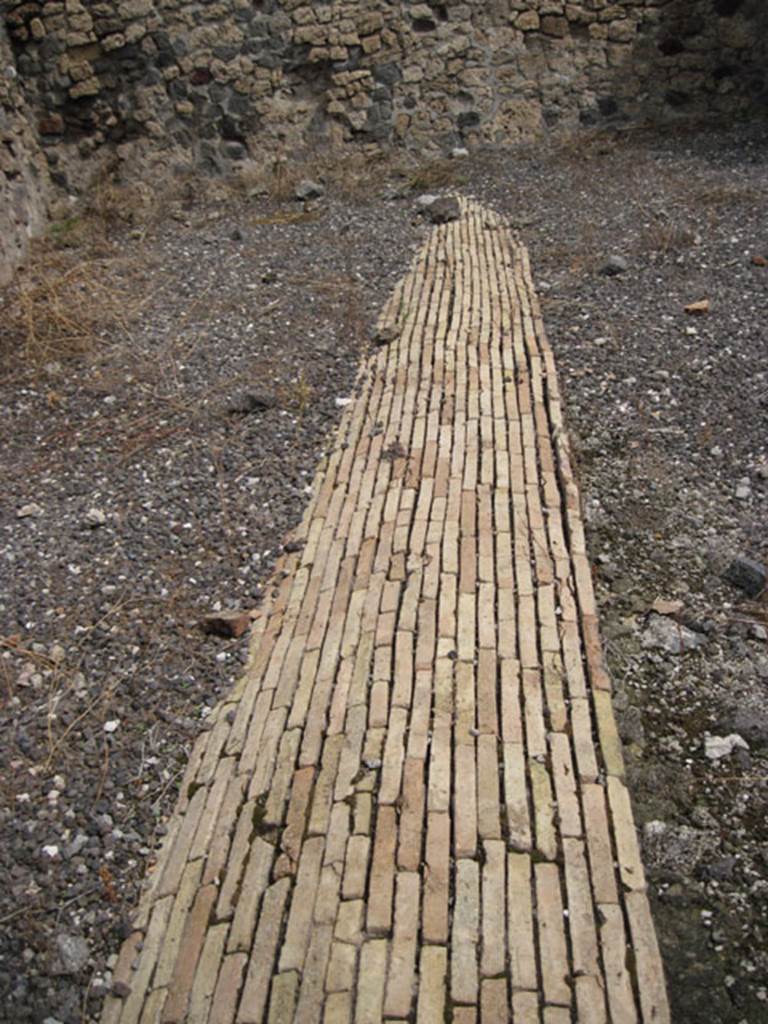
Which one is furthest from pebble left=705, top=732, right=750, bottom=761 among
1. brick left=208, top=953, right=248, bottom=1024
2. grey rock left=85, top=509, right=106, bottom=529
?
grey rock left=85, top=509, right=106, bottom=529

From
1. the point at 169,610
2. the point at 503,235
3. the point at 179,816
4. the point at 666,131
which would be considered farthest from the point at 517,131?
the point at 179,816

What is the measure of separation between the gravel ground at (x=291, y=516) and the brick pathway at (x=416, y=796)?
0.73ft

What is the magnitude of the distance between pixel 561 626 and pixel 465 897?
1.24 m

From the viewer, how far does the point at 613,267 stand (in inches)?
261

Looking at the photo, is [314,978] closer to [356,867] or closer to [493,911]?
[356,867]

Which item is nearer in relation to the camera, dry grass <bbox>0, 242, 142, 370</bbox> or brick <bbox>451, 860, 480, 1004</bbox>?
brick <bbox>451, 860, 480, 1004</bbox>

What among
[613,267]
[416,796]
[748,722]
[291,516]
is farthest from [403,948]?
[613,267]

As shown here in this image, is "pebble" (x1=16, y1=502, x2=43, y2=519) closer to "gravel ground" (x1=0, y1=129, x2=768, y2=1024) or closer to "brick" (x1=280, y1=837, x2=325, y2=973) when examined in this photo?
"gravel ground" (x1=0, y1=129, x2=768, y2=1024)

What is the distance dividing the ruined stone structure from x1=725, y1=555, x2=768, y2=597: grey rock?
691cm

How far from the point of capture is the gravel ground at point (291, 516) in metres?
2.94

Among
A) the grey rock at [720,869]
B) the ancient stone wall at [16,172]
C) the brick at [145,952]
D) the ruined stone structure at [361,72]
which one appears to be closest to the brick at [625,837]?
the grey rock at [720,869]

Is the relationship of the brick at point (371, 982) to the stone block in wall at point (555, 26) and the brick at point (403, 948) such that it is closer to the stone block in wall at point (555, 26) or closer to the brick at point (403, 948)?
the brick at point (403, 948)

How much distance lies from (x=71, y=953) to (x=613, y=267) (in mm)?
5658

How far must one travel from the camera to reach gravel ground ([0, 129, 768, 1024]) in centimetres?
294
